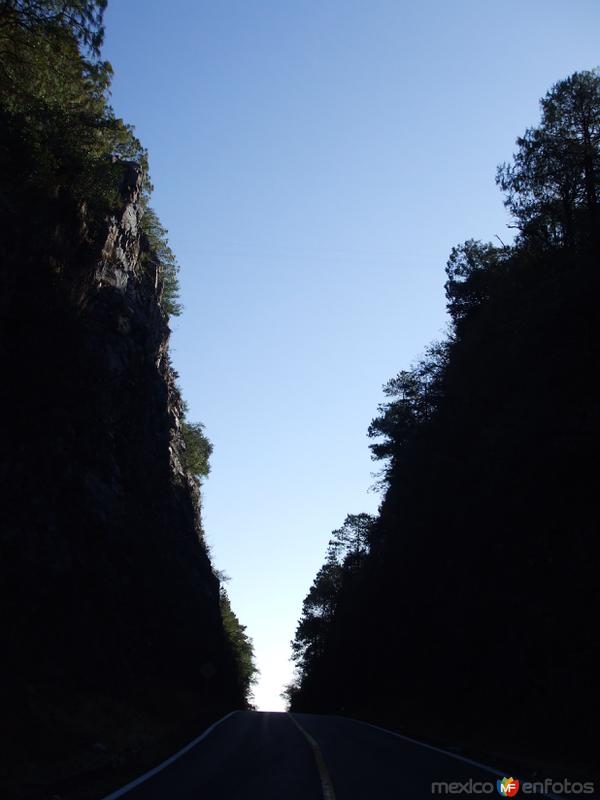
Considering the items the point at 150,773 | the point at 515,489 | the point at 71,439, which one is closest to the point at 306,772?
the point at 150,773

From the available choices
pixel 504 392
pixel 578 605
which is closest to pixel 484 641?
pixel 578 605

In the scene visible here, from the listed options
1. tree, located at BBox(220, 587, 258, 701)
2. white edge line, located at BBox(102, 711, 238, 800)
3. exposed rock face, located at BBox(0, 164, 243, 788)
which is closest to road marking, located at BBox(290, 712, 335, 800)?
white edge line, located at BBox(102, 711, 238, 800)

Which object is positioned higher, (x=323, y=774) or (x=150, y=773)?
(x=323, y=774)

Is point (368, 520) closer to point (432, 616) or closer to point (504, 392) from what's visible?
point (432, 616)

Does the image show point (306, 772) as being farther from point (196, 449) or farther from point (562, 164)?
point (196, 449)

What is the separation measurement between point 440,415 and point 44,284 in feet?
64.6

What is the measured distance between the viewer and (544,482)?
63.1 ft

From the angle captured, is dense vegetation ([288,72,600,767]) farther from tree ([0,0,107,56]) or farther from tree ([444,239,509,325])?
tree ([0,0,107,56])

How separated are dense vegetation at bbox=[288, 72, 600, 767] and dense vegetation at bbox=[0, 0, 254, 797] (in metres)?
→ 10.0

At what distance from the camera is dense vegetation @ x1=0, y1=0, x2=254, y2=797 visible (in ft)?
54.0

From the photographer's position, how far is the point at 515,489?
20859 millimetres

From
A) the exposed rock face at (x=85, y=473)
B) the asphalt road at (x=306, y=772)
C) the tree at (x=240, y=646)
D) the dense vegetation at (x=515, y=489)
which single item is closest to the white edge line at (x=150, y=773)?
the asphalt road at (x=306, y=772)

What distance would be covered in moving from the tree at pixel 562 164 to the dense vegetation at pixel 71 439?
1451cm

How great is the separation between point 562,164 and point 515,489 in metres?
12.0
